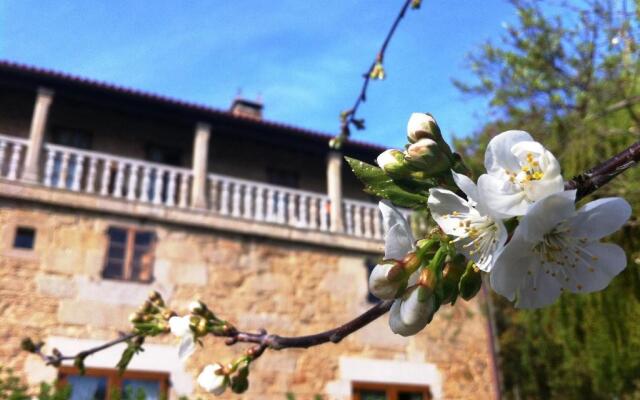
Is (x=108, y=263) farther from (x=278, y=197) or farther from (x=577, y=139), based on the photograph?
(x=577, y=139)

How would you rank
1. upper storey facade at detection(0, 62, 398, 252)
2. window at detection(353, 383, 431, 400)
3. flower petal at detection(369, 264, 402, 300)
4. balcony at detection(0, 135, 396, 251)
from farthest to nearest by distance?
window at detection(353, 383, 431, 400) < upper storey facade at detection(0, 62, 398, 252) < balcony at detection(0, 135, 396, 251) < flower petal at detection(369, 264, 402, 300)

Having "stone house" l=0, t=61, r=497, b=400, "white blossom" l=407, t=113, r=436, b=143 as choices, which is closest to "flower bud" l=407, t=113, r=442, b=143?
"white blossom" l=407, t=113, r=436, b=143

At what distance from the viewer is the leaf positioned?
92 centimetres

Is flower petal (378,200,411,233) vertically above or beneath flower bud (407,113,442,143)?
beneath

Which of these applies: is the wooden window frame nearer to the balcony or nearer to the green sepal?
the balcony

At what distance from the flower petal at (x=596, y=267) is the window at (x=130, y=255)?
7.65 m

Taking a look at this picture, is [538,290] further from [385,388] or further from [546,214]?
[385,388]

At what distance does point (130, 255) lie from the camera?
26.9 feet

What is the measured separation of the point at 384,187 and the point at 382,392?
8328 mm

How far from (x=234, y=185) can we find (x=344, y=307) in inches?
93.8

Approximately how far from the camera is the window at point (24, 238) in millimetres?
7824

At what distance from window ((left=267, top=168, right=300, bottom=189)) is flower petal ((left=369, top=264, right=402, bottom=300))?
10.4 m

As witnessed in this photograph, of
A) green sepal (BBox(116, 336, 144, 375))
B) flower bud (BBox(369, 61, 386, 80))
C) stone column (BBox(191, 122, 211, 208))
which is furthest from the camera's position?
stone column (BBox(191, 122, 211, 208))

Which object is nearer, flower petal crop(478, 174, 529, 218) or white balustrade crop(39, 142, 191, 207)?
flower petal crop(478, 174, 529, 218)
